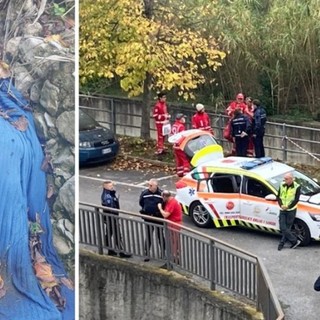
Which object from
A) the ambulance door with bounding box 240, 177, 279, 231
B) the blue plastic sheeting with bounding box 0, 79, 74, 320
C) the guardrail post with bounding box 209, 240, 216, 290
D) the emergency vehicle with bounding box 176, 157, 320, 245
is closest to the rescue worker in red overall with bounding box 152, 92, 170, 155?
the emergency vehicle with bounding box 176, 157, 320, 245

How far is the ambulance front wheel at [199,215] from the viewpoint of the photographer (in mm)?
19578

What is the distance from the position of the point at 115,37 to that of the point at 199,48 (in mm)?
2230

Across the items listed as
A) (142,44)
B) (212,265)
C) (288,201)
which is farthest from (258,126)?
(212,265)

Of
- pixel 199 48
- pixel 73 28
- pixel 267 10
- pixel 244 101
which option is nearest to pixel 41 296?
pixel 73 28

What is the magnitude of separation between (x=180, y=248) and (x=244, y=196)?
2.72m

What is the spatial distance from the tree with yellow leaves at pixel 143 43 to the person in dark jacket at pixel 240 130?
2.72m

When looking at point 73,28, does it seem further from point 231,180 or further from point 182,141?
point 182,141

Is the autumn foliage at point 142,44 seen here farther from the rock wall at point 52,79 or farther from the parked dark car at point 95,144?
the rock wall at point 52,79

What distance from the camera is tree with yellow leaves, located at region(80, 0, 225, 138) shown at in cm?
2470

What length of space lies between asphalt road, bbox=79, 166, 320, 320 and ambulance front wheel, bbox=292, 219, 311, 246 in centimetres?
15

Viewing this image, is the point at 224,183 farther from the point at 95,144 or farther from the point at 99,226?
the point at 95,144

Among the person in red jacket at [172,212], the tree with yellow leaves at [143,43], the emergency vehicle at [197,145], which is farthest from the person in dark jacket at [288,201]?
the tree with yellow leaves at [143,43]

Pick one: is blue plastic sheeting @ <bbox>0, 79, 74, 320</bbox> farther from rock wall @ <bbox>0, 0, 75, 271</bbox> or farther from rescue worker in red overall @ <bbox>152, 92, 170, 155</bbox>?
rescue worker in red overall @ <bbox>152, 92, 170, 155</bbox>

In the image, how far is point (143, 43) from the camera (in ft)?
81.1
